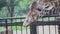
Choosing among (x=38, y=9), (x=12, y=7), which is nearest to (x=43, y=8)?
(x=38, y=9)

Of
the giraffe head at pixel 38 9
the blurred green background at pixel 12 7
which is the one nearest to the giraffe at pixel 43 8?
the giraffe head at pixel 38 9

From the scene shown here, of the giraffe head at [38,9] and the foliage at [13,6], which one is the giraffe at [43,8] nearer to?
the giraffe head at [38,9]

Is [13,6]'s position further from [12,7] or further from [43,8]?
[43,8]

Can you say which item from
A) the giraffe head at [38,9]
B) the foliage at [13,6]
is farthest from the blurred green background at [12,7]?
the giraffe head at [38,9]

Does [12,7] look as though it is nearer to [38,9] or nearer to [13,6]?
[13,6]

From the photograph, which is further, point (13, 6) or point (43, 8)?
point (13, 6)

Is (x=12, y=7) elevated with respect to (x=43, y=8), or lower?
elevated

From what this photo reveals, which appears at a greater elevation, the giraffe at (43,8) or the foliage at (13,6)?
the foliage at (13,6)

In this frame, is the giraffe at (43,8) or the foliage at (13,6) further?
the foliage at (13,6)

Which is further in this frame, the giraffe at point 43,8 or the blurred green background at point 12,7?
the blurred green background at point 12,7

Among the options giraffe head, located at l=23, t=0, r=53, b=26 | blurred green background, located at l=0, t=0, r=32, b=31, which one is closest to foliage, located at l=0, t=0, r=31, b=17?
blurred green background, located at l=0, t=0, r=32, b=31

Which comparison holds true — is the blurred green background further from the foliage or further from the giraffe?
the giraffe

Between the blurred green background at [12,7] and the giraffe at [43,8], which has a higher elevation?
the blurred green background at [12,7]

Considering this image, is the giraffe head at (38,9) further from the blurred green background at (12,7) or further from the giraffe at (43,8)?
the blurred green background at (12,7)
